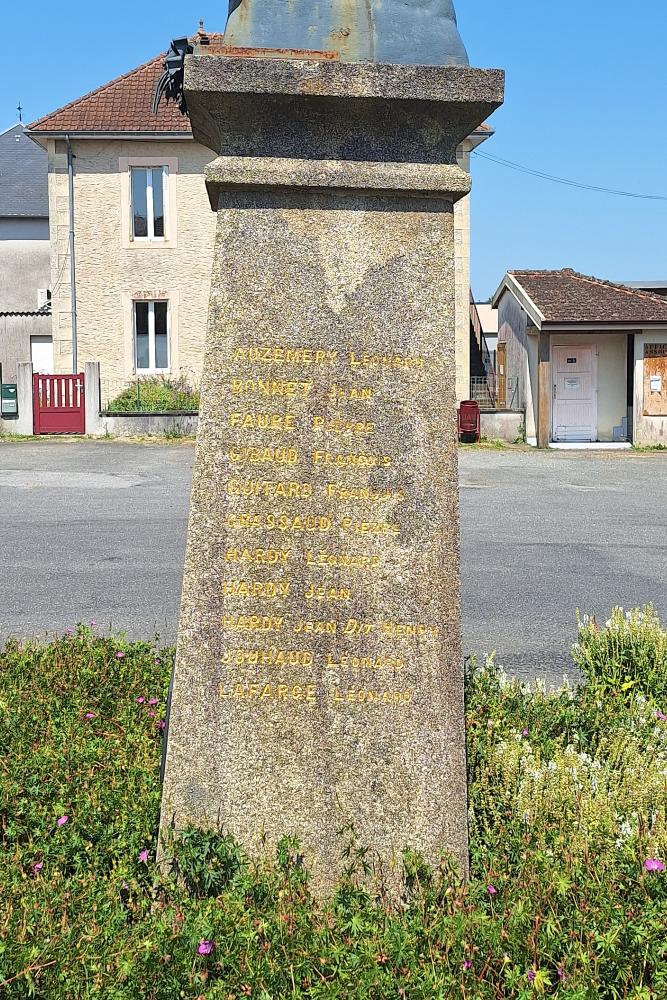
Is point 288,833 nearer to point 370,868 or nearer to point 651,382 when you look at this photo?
point 370,868

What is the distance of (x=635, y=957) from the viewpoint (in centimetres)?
285

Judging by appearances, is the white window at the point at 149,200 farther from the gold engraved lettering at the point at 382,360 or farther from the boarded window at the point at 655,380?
the gold engraved lettering at the point at 382,360

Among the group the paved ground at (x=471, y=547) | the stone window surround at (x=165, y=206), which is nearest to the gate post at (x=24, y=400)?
the stone window surround at (x=165, y=206)

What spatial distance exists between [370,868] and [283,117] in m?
2.52

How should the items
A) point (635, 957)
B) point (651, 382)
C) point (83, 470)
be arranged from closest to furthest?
point (635, 957), point (83, 470), point (651, 382)

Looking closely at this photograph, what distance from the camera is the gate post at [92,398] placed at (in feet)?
80.5

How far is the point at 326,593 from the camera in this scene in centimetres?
348

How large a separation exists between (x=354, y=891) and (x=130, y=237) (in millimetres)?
25274

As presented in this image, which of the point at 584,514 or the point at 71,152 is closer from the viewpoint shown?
the point at 584,514

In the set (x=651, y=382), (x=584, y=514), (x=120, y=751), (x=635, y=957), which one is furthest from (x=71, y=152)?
(x=635, y=957)

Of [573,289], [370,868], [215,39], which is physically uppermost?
[573,289]

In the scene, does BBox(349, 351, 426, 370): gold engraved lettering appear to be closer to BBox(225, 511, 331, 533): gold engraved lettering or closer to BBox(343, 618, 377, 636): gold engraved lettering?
BBox(225, 511, 331, 533): gold engraved lettering

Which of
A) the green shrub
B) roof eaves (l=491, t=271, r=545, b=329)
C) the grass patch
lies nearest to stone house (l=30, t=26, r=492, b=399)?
the green shrub

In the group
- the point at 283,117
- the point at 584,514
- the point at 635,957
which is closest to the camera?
the point at 635,957
